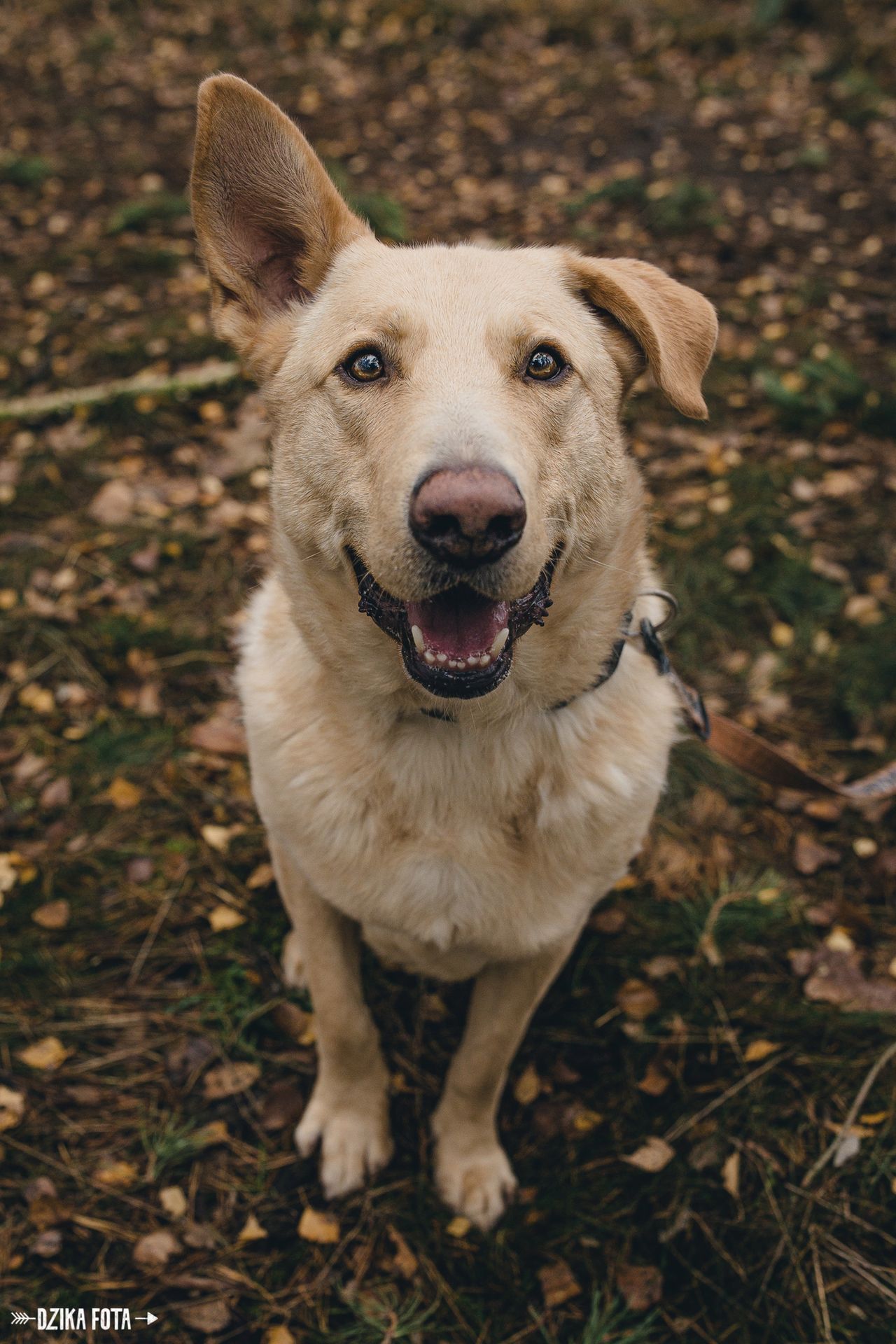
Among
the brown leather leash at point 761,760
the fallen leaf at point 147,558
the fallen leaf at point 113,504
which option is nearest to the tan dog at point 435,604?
the brown leather leash at point 761,760

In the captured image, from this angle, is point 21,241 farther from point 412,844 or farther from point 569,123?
point 412,844

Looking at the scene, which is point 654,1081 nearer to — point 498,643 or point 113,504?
point 498,643

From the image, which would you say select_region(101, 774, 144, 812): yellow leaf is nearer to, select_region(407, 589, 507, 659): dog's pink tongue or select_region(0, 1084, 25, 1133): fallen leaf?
select_region(0, 1084, 25, 1133): fallen leaf

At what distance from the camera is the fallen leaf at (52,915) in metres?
3.11

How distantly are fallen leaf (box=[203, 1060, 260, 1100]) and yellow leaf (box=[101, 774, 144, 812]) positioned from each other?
3.58 ft

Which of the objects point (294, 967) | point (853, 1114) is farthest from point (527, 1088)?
point (853, 1114)

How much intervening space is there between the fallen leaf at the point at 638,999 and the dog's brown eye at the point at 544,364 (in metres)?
2.04

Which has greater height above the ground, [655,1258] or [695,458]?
[695,458]

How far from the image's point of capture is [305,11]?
9477mm

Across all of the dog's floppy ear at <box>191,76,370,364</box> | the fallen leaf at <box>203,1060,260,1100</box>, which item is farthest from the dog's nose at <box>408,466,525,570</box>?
the fallen leaf at <box>203,1060,260,1100</box>

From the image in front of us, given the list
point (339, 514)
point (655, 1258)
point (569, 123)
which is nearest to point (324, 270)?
A: point (339, 514)

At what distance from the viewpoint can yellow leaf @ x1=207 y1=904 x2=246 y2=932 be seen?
3158 millimetres

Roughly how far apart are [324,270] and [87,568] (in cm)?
244

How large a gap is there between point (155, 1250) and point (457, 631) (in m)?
1.98
